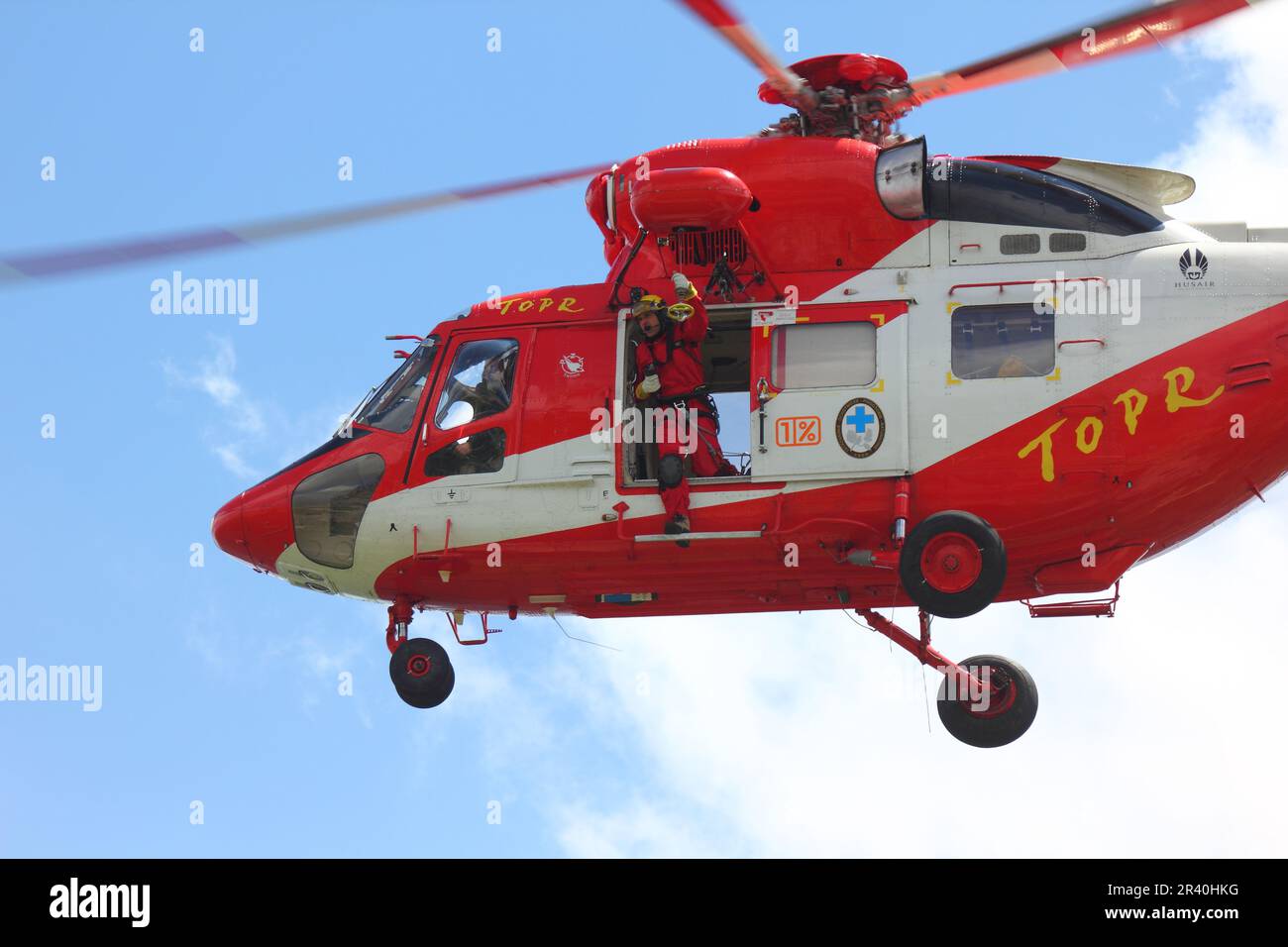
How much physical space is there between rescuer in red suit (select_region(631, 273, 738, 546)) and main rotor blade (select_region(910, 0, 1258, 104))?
2720 millimetres

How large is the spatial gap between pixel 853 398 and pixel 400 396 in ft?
13.1

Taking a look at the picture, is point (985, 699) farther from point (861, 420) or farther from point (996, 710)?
point (861, 420)

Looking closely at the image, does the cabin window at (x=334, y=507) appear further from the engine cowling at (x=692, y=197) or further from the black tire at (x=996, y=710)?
the black tire at (x=996, y=710)

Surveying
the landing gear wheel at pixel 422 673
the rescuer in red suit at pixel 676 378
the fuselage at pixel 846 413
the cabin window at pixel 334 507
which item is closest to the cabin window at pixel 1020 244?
the fuselage at pixel 846 413

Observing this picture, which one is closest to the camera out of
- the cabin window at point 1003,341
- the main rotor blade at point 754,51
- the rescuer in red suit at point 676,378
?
the main rotor blade at point 754,51

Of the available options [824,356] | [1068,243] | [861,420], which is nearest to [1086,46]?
[1068,243]

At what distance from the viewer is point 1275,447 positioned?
573 inches

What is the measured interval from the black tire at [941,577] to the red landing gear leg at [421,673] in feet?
13.5

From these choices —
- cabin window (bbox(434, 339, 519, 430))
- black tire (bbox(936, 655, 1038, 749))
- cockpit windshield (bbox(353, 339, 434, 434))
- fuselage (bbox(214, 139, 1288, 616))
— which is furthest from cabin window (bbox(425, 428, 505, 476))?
black tire (bbox(936, 655, 1038, 749))

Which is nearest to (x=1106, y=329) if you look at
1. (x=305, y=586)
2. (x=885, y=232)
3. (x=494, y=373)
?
(x=885, y=232)

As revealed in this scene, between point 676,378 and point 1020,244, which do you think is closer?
point 1020,244

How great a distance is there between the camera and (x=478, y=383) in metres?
16.2

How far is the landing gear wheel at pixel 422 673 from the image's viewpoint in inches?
639

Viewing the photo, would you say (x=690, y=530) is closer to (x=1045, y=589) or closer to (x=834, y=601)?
(x=834, y=601)
